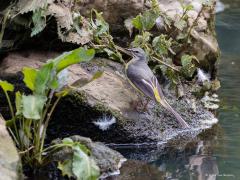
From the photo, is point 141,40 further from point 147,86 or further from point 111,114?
point 111,114

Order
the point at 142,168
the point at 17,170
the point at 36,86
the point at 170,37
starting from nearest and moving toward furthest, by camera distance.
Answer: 1. the point at 17,170
2. the point at 36,86
3. the point at 142,168
4. the point at 170,37

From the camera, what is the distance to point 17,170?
4.47 meters

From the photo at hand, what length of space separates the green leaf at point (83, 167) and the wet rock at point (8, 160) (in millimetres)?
431

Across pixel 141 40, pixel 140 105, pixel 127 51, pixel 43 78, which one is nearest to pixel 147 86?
pixel 140 105

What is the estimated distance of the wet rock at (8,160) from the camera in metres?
4.33

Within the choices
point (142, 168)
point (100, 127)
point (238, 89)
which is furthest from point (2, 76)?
point (238, 89)

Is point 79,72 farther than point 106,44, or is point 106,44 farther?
point 106,44

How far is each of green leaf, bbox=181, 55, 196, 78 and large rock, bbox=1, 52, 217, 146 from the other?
0.42 meters

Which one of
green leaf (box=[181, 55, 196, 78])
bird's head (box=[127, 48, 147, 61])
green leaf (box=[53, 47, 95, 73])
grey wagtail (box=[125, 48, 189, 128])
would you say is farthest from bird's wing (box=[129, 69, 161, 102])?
green leaf (box=[53, 47, 95, 73])

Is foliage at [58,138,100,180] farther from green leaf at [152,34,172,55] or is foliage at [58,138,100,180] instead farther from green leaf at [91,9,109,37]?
green leaf at [152,34,172,55]

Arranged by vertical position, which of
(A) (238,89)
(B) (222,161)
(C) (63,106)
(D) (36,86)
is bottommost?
(A) (238,89)

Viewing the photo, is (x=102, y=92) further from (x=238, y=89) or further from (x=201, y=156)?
(x=238, y=89)

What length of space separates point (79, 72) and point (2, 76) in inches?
34.2

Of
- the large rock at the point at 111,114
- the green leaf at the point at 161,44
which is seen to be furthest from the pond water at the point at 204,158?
the green leaf at the point at 161,44
